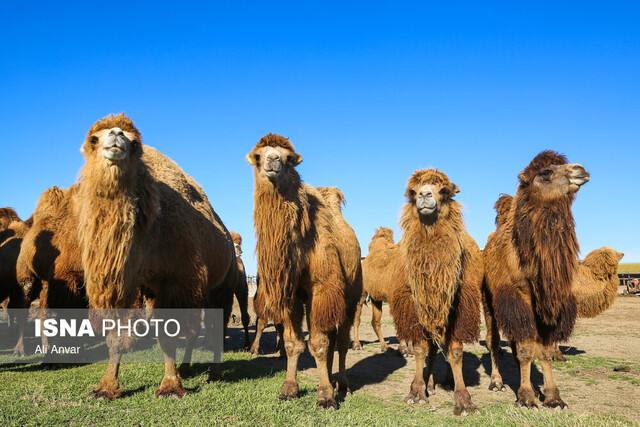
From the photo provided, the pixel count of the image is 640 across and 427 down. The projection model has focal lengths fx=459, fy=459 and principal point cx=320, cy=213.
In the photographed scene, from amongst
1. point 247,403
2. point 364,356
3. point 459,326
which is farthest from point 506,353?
point 247,403

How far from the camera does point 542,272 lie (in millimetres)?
6414

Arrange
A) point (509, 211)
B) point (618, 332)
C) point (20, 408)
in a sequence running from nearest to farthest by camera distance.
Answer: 1. point (20, 408)
2. point (509, 211)
3. point (618, 332)

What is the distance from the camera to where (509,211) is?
7551 millimetres

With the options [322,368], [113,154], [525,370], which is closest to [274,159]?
[113,154]

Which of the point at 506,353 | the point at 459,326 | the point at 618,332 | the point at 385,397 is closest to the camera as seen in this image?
the point at 459,326

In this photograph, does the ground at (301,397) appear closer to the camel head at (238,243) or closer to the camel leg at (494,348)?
the camel leg at (494,348)

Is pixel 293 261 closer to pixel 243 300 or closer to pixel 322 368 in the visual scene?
pixel 322 368

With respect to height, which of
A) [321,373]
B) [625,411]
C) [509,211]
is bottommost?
[625,411]

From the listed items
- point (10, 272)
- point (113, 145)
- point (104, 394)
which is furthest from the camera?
point (10, 272)

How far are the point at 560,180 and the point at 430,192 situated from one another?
6.10 ft

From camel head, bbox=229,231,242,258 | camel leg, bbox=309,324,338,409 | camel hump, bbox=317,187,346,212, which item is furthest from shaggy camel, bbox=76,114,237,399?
camel head, bbox=229,231,242,258

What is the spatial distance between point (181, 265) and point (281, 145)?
2185 mm

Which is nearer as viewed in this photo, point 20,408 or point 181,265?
point 20,408

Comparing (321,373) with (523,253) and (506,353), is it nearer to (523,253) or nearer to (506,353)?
Answer: (523,253)
